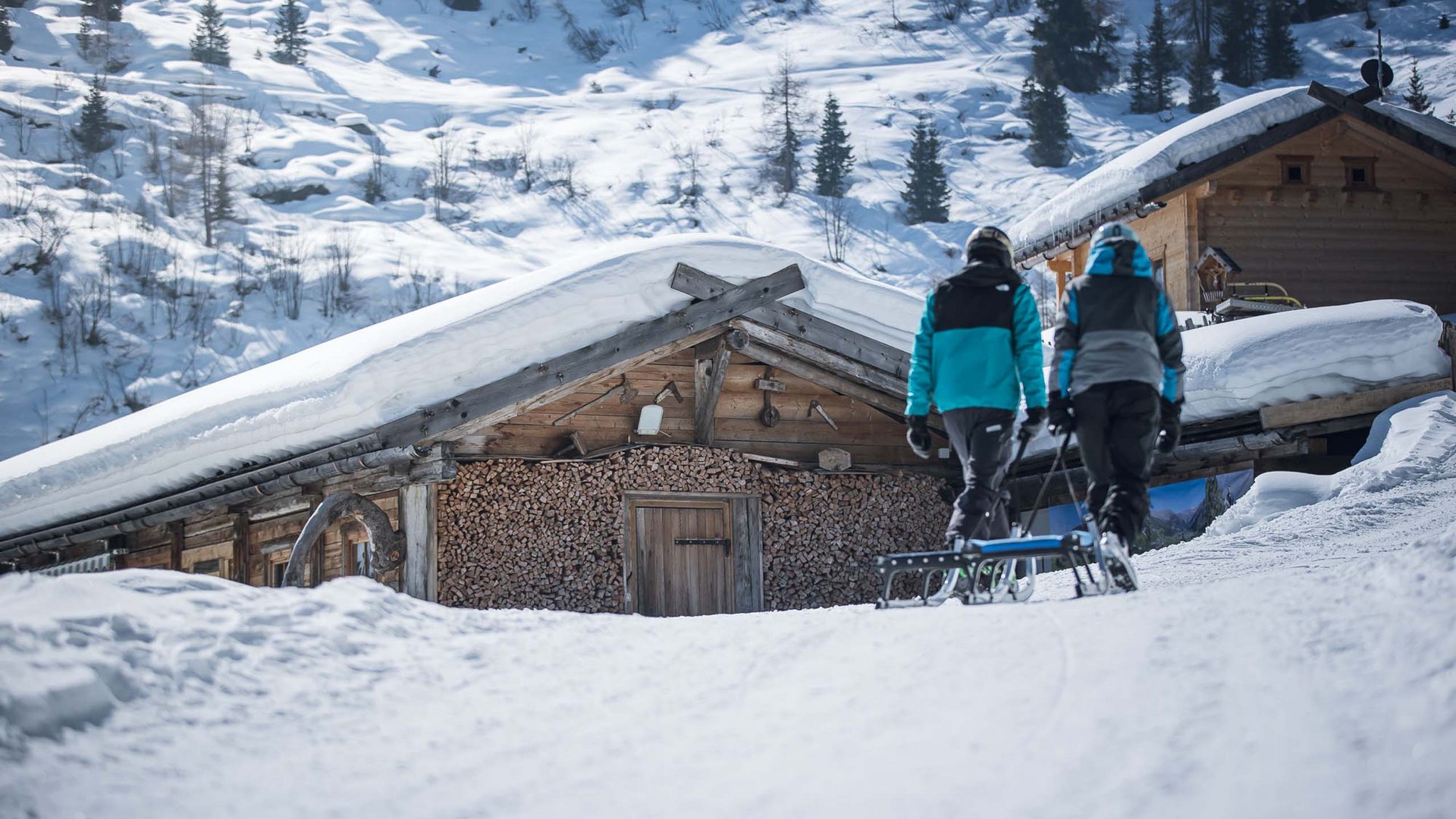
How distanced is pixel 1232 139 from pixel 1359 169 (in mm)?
2189

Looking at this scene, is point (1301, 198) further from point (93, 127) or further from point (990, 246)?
point (93, 127)

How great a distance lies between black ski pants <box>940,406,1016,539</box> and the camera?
18.2ft

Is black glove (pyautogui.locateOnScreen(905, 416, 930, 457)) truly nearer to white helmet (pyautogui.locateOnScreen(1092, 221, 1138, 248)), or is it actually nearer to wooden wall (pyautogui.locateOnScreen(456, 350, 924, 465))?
white helmet (pyautogui.locateOnScreen(1092, 221, 1138, 248))

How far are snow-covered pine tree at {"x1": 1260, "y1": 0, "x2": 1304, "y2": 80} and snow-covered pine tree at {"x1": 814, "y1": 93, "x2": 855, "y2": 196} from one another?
20.2 metres

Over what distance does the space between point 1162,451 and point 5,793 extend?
4470mm

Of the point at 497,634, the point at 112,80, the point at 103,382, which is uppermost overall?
the point at 497,634

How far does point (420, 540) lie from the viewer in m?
9.62

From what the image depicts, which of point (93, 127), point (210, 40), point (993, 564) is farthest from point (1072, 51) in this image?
point (993, 564)

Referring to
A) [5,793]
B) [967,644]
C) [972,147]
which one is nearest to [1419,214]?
[967,644]

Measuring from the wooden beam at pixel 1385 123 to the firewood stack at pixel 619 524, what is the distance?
8.25 meters

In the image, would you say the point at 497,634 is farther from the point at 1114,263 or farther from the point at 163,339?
the point at 163,339

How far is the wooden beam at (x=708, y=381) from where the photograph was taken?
10.7m

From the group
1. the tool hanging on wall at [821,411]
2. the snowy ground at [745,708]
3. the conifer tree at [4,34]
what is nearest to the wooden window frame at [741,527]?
the tool hanging on wall at [821,411]

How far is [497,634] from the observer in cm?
439
